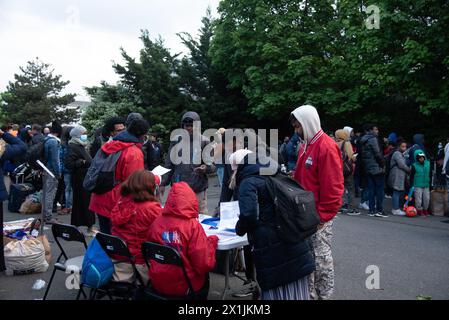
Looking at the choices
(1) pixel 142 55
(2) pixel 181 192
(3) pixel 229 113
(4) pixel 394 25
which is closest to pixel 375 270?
(2) pixel 181 192

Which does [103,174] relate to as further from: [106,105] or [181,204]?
[106,105]

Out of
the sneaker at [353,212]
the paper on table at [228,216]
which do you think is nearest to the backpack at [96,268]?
the paper on table at [228,216]

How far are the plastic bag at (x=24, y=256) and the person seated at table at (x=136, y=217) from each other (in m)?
2.09

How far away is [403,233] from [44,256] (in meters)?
6.13

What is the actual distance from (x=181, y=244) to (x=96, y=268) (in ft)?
2.69

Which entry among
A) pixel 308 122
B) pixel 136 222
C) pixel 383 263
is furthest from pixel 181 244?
pixel 383 263

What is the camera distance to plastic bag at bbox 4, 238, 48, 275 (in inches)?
205

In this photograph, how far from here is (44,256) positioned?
5473 millimetres

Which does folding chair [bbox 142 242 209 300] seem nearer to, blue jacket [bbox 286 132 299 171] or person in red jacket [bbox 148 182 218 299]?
person in red jacket [bbox 148 182 218 299]

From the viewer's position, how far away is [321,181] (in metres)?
3.57

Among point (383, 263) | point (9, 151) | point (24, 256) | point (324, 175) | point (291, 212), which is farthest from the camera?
point (383, 263)

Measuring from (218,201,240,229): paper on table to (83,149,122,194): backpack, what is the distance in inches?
55.4

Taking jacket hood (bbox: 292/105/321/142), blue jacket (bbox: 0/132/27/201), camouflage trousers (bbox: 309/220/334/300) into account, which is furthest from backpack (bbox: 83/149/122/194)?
camouflage trousers (bbox: 309/220/334/300)
